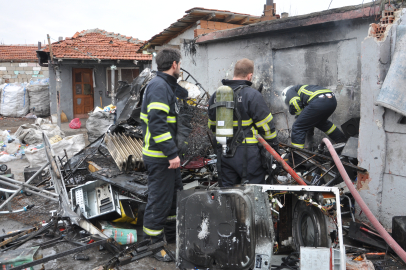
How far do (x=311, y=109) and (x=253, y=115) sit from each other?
181 cm

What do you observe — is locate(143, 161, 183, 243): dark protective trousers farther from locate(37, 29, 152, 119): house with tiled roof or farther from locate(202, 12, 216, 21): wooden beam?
locate(37, 29, 152, 119): house with tiled roof

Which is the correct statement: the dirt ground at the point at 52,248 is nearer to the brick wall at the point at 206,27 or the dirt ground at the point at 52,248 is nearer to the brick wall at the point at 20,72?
the brick wall at the point at 206,27

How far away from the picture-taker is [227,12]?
8305mm

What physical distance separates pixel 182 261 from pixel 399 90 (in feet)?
9.03

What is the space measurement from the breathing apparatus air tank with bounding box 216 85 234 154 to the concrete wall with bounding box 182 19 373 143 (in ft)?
8.91

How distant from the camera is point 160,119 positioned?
3090 millimetres

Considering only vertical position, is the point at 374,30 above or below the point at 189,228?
above

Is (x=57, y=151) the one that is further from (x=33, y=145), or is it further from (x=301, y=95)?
(x=301, y=95)

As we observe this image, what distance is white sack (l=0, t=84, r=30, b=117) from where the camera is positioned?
53.4 feet

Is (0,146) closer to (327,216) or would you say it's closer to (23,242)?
(23,242)

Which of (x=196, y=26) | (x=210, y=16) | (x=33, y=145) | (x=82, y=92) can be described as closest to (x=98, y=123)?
(x=33, y=145)

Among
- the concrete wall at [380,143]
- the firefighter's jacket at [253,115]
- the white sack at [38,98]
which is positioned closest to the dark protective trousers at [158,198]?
the firefighter's jacket at [253,115]

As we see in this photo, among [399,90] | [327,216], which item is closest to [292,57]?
[399,90]

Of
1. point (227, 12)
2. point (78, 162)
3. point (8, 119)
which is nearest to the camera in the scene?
point (78, 162)
